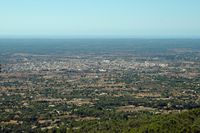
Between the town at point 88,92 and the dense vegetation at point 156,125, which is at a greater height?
the dense vegetation at point 156,125

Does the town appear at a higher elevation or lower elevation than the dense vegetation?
lower

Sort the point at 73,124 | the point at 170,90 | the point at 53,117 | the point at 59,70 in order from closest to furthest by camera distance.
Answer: the point at 73,124 → the point at 53,117 → the point at 170,90 → the point at 59,70

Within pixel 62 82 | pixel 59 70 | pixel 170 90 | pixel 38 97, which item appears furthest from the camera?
pixel 59 70

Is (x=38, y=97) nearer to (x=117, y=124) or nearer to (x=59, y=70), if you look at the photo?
(x=117, y=124)

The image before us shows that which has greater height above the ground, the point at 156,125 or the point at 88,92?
the point at 156,125

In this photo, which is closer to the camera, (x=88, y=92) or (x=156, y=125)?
(x=156, y=125)

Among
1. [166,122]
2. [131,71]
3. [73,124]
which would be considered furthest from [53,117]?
[131,71]

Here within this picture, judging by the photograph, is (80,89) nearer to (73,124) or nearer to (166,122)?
(73,124)

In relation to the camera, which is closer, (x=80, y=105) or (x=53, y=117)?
(x=53, y=117)

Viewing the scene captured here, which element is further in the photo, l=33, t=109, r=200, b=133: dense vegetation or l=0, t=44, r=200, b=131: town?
l=0, t=44, r=200, b=131: town

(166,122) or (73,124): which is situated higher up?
(166,122)

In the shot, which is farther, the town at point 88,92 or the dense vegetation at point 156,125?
the town at point 88,92
